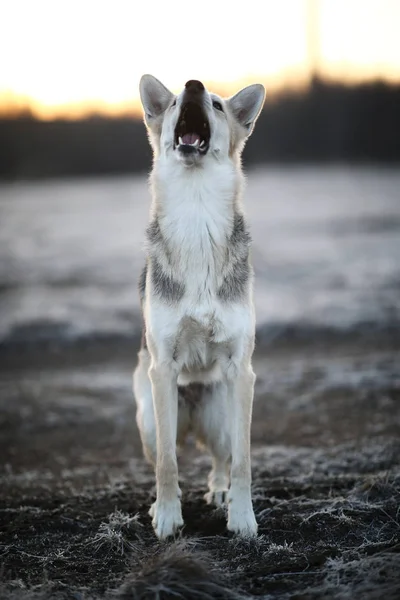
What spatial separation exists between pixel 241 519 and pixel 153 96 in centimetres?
297

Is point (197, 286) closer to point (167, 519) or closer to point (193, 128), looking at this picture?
point (193, 128)

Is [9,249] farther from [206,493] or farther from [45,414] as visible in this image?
[206,493]

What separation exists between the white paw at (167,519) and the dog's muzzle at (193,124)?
7.54 feet

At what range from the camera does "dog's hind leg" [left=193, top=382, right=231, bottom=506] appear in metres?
4.80

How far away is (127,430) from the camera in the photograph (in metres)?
8.09

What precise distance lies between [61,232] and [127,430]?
1051 cm

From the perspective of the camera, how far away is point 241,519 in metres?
4.17

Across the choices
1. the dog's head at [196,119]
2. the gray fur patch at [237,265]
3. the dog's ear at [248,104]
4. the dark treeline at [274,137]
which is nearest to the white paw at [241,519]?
the gray fur patch at [237,265]

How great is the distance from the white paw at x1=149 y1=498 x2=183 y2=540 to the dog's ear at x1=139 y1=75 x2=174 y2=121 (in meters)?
2.70

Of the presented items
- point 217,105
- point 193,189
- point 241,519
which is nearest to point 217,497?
point 241,519

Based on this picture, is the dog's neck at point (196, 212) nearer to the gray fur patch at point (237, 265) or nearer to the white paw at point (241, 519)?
the gray fur patch at point (237, 265)

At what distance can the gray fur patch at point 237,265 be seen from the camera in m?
4.24

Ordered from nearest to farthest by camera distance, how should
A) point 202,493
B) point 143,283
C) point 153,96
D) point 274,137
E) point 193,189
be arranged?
1. point 193,189
2. point 153,96
3. point 143,283
4. point 202,493
5. point 274,137

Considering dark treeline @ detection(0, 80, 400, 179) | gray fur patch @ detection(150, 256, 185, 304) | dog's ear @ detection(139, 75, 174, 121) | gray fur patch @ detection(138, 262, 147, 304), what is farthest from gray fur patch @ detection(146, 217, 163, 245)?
dark treeline @ detection(0, 80, 400, 179)
